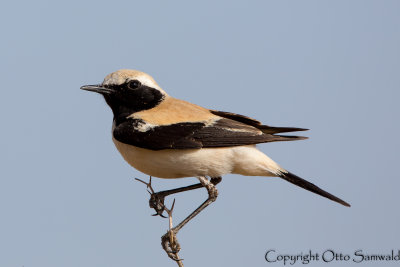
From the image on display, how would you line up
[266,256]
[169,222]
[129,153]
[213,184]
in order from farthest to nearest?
[213,184], [129,153], [266,256], [169,222]

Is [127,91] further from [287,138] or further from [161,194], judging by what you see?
[287,138]

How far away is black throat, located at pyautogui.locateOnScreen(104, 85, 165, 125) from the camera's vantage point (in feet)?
21.8

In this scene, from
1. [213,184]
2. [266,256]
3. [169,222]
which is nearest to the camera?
[169,222]

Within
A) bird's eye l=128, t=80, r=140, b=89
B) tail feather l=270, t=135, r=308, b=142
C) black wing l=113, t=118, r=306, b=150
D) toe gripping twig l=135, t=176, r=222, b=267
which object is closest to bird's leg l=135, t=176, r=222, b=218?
toe gripping twig l=135, t=176, r=222, b=267

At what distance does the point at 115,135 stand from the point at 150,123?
454 millimetres

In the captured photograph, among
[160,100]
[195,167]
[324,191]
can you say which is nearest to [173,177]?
[195,167]

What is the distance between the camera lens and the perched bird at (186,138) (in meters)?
5.89

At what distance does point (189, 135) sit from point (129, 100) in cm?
115

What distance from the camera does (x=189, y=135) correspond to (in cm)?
594

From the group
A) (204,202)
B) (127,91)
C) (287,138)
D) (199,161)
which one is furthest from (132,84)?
(287,138)

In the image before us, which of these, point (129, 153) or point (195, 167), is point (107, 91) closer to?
point (129, 153)

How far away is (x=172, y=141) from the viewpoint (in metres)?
5.86

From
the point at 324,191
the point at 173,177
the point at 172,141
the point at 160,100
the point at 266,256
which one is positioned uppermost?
the point at 160,100

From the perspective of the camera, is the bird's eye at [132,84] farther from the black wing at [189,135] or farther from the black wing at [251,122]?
the black wing at [251,122]
